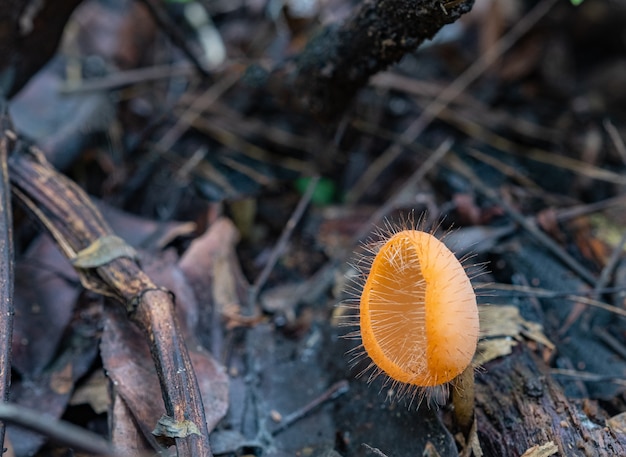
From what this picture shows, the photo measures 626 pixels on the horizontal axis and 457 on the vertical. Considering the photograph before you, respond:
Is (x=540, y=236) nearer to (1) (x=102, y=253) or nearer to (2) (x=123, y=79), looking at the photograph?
(1) (x=102, y=253)

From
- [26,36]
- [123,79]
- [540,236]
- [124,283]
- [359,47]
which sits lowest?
[540,236]

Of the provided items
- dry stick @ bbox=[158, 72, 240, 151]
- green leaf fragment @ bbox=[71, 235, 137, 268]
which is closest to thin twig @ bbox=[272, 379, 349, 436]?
green leaf fragment @ bbox=[71, 235, 137, 268]

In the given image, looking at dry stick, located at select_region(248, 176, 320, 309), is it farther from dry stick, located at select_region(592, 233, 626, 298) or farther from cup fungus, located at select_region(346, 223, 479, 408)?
dry stick, located at select_region(592, 233, 626, 298)

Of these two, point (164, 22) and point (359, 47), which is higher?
point (164, 22)

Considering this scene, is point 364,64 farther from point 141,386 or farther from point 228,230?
point 141,386

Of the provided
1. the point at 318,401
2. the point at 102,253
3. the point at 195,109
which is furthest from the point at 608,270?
the point at 195,109

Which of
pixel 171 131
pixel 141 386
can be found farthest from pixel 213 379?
pixel 171 131
